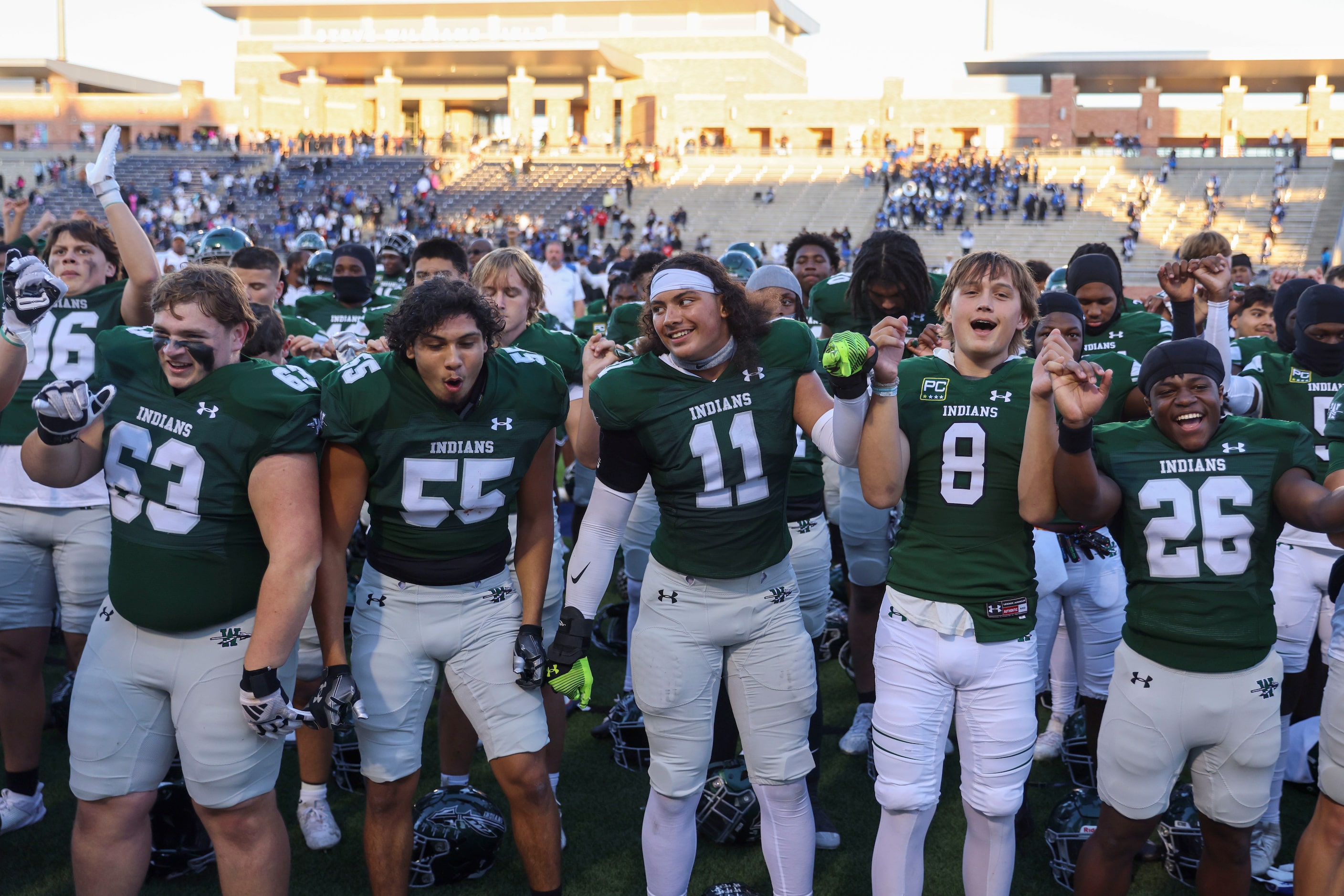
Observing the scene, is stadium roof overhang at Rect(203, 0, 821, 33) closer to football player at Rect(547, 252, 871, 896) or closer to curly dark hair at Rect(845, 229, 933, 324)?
curly dark hair at Rect(845, 229, 933, 324)

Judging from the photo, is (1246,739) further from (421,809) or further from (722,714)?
(421,809)

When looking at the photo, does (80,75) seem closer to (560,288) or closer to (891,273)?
(560,288)

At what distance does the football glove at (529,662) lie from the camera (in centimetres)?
355

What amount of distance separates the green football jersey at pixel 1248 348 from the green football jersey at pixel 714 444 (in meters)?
2.90

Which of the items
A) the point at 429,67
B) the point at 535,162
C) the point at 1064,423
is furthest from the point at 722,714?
the point at 429,67

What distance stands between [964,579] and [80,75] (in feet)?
218

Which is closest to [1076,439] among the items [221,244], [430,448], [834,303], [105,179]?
[430,448]

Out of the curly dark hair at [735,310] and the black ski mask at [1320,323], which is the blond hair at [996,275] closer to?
the curly dark hair at [735,310]

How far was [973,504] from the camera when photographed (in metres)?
3.44

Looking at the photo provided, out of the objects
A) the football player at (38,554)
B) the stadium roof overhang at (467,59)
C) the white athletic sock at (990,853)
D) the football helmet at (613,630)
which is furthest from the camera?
the stadium roof overhang at (467,59)

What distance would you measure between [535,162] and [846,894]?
41818 mm

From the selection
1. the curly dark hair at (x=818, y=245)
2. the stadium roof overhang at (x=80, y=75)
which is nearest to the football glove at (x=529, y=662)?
the curly dark hair at (x=818, y=245)

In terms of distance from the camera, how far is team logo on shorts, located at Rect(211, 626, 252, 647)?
3268 millimetres

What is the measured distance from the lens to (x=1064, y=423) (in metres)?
3.17
